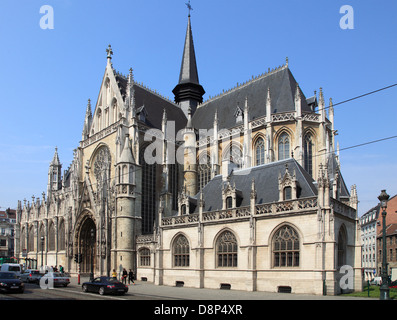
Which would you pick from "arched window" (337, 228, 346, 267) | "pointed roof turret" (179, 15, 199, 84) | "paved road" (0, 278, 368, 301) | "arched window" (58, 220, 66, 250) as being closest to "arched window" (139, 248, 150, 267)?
"paved road" (0, 278, 368, 301)

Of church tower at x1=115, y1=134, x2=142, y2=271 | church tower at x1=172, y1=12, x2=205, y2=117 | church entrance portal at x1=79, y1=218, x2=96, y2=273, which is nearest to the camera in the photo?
church tower at x1=115, y1=134, x2=142, y2=271

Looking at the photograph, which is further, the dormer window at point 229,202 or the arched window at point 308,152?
the arched window at point 308,152

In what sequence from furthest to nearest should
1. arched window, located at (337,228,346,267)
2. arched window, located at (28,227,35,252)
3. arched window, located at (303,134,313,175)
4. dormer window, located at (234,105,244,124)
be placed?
arched window, located at (28,227,35,252) < dormer window, located at (234,105,244,124) < arched window, located at (303,134,313,175) < arched window, located at (337,228,346,267)

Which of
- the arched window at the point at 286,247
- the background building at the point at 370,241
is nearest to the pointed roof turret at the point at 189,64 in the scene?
the arched window at the point at 286,247

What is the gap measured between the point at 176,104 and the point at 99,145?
1350 cm

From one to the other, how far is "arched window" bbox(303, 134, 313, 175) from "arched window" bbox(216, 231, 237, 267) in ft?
43.6

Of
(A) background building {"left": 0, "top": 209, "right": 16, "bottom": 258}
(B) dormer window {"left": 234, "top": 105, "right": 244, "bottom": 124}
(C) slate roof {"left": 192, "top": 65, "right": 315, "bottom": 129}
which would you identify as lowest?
(A) background building {"left": 0, "top": 209, "right": 16, "bottom": 258}

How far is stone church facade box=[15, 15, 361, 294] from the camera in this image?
22.8 meters

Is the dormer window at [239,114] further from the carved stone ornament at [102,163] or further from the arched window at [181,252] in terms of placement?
the arched window at [181,252]

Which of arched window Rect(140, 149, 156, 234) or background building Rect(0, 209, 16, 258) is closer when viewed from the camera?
arched window Rect(140, 149, 156, 234)

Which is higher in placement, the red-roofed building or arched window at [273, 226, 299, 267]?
arched window at [273, 226, 299, 267]

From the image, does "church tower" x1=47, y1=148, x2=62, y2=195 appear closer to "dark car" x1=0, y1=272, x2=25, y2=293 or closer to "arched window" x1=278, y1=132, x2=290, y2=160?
"arched window" x1=278, y1=132, x2=290, y2=160

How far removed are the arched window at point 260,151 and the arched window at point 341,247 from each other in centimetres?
1528

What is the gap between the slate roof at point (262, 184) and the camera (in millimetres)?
24050
